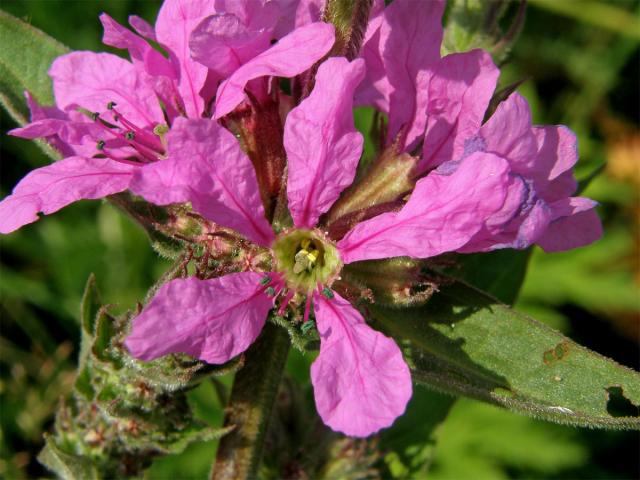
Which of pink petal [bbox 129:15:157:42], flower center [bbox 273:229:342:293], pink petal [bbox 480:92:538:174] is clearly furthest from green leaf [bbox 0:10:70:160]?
pink petal [bbox 480:92:538:174]

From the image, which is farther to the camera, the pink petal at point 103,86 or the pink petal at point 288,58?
the pink petal at point 103,86

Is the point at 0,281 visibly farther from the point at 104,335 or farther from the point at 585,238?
the point at 585,238

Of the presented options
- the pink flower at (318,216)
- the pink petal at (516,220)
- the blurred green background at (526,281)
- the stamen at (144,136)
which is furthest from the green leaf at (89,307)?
the pink petal at (516,220)

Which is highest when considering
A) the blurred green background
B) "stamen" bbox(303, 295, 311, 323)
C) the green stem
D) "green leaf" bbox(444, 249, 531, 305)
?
"stamen" bbox(303, 295, 311, 323)

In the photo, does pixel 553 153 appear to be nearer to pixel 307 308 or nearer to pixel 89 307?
pixel 307 308

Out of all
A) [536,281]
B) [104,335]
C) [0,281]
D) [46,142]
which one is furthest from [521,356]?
[0,281]

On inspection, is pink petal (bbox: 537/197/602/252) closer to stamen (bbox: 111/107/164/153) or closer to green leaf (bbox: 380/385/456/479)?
green leaf (bbox: 380/385/456/479)

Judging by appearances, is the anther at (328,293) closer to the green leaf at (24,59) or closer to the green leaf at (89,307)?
the green leaf at (89,307)
